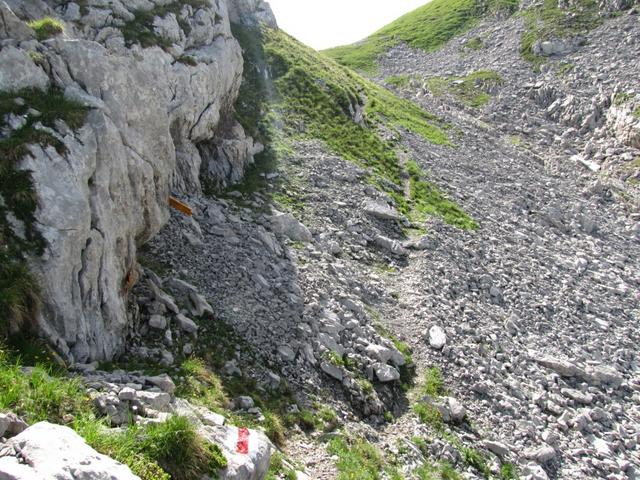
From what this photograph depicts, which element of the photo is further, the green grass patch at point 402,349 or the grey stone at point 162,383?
the green grass patch at point 402,349

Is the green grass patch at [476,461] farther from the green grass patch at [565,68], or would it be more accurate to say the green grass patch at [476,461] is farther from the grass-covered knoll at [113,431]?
the green grass patch at [565,68]

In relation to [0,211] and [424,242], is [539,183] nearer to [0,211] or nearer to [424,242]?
[424,242]

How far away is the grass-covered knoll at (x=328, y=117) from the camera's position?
3644 centimetres

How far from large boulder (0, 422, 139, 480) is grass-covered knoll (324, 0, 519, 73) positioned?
85344 millimetres

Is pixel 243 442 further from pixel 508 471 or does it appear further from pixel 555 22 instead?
pixel 555 22

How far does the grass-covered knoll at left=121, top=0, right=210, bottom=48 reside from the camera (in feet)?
87.0

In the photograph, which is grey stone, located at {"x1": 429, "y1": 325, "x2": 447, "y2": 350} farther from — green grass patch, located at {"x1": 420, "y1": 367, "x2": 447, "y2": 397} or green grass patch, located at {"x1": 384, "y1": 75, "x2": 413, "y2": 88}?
green grass patch, located at {"x1": 384, "y1": 75, "x2": 413, "y2": 88}

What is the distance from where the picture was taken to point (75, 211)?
43.3 feet

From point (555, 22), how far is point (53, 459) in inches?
3697

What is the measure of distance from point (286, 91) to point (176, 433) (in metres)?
37.6

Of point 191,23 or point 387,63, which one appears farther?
point 387,63

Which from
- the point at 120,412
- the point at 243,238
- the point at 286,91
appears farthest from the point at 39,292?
the point at 286,91

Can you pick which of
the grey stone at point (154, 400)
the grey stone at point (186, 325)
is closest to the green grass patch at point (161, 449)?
the grey stone at point (154, 400)

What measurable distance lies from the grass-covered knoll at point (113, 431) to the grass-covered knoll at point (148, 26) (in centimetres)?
2121
